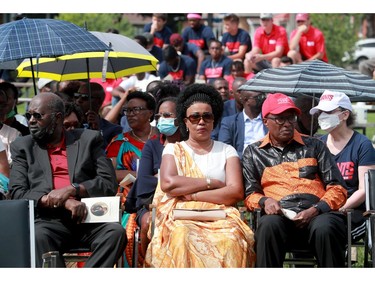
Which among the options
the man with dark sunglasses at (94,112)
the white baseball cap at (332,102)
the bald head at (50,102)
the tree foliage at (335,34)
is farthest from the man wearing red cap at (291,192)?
the tree foliage at (335,34)

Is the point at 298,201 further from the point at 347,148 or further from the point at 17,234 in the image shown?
the point at 17,234

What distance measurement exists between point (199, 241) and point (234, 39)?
38.7ft

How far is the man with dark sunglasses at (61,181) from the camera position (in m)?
7.31

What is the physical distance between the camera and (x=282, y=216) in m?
7.56

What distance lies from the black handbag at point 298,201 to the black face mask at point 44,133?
6.37 feet

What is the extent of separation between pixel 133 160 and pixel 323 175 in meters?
2.24

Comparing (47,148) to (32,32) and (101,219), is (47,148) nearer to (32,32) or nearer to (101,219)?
(101,219)

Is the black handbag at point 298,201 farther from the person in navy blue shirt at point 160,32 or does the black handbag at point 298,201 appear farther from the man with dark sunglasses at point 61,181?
the person in navy blue shirt at point 160,32

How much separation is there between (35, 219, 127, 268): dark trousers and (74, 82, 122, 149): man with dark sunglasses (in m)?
2.52

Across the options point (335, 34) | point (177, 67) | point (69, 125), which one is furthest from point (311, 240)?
point (335, 34)

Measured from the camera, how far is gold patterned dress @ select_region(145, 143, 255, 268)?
721cm

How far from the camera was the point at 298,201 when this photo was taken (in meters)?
7.70

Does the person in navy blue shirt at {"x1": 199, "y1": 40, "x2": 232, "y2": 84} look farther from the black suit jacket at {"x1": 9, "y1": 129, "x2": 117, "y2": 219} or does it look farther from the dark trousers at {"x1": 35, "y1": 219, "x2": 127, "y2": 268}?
the dark trousers at {"x1": 35, "y1": 219, "x2": 127, "y2": 268}

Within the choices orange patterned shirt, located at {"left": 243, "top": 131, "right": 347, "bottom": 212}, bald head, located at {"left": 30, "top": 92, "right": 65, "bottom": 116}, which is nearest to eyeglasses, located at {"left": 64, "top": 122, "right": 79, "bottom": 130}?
bald head, located at {"left": 30, "top": 92, "right": 65, "bottom": 116}
